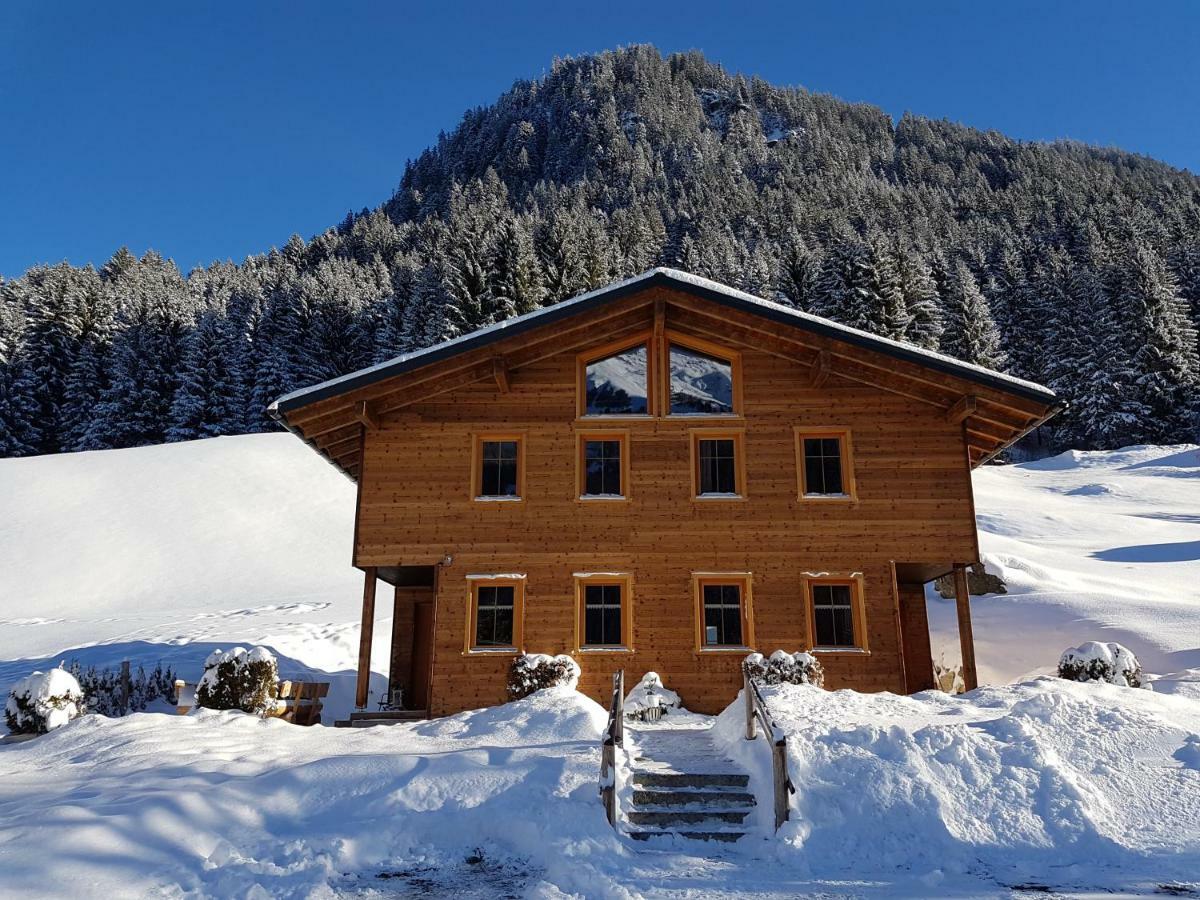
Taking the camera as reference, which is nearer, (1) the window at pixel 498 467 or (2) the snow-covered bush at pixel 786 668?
(2) the snow-covered bush at pixel 786 668

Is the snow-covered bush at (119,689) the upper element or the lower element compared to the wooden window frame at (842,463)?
lower

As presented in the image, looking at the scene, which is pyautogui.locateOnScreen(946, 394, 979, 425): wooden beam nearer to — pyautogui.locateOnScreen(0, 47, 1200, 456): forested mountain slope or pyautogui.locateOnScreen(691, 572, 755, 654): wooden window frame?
pyautogui.locateOnScreen(691, 572, 755, 654): wooden window frame

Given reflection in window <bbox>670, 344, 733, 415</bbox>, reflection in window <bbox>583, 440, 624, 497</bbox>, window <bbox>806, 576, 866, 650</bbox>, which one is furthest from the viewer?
reflection in window <bbox>670, 344, 733, 415</bbox>

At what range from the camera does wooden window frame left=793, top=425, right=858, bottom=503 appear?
16609mm

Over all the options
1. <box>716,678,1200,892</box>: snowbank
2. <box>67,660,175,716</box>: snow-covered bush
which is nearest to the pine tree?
<box>716,678,1200,892</box>: snowbank

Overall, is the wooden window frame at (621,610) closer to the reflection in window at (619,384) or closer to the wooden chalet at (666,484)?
the wooden chalet at (666,484)

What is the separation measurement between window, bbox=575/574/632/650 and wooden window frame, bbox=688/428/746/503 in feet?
7.69

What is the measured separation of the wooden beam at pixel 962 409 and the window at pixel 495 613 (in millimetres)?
9363

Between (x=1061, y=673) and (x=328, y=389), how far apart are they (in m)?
14.8

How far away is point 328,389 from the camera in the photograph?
52.2 feet

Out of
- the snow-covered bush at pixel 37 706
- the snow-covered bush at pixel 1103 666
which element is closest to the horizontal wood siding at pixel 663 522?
the snow-covered bush at pixel 1103 666

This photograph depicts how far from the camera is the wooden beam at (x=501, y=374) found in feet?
54.6

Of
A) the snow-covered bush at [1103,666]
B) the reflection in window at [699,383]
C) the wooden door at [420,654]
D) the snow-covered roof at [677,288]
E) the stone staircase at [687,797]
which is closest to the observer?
the stone staircase at [687,797]

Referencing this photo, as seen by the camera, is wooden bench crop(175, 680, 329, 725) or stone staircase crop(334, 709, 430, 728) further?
stone staircase crop(334, 709, 430, 728)
